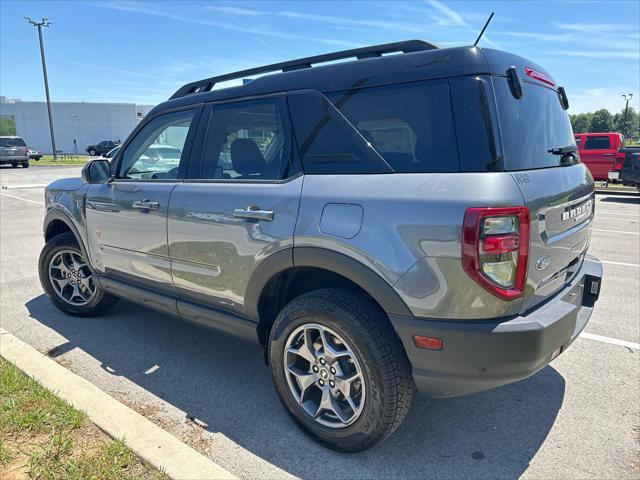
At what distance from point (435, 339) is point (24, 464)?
2048mm

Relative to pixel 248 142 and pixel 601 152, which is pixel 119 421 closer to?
pixel 248 142

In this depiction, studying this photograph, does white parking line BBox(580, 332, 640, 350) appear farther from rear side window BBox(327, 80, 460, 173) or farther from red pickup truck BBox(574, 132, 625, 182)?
red pickup truck BBox(574, 132, 625, 182)

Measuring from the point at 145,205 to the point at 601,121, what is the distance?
421 ft

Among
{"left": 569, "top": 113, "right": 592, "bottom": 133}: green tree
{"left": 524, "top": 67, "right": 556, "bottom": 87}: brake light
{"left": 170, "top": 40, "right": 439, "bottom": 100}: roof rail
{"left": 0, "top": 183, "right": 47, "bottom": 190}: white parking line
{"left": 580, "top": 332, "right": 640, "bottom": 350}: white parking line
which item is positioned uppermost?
{"left": 569, "top": 113, "right": 592, "bottom": 133}: green tree

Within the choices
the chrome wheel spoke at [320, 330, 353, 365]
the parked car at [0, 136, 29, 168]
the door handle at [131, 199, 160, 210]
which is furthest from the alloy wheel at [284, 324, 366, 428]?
the parked car at [0, 136, 29, 168]

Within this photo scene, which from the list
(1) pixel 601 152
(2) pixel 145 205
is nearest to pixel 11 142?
(1) pixel 601 152

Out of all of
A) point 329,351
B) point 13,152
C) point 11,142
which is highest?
point 11,142

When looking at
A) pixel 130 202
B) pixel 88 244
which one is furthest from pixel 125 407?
pixel 88 244

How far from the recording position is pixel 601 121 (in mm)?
109750

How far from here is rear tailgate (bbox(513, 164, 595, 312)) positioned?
2.12 metres

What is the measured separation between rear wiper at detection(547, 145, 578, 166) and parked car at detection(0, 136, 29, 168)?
34423 mm

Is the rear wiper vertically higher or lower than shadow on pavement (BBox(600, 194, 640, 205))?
higher

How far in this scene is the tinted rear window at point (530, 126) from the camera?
217cm

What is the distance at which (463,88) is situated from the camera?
2.17 meters
